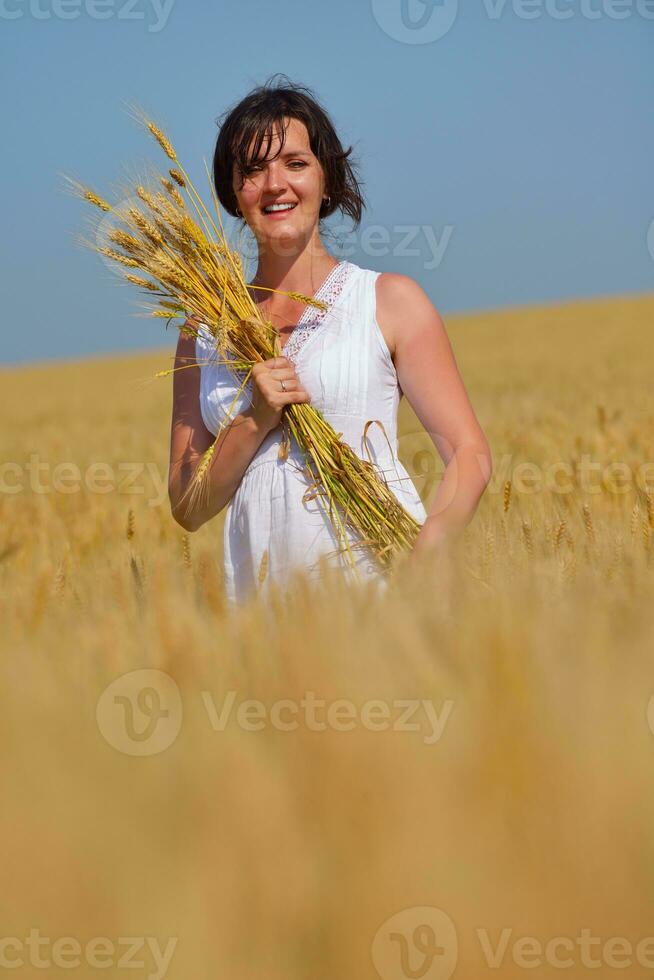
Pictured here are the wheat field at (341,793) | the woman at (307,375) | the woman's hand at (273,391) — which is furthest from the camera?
the woman at (307,375)

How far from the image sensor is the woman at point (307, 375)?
7.58 ft

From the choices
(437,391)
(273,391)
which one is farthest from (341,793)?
(437,391)

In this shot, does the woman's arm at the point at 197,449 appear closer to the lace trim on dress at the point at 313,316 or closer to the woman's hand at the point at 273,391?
the woman's hand at the point at 273,391

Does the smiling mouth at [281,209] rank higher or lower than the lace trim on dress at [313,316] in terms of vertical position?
higher

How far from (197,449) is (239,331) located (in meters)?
0.37

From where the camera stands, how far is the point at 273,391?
7.22 feet

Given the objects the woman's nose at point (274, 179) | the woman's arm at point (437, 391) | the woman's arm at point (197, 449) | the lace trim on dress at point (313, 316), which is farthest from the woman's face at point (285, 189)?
the woman's arm at point (197, 449)

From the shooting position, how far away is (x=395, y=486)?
2371 mm

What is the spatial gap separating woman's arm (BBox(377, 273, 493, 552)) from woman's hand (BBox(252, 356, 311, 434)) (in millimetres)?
248

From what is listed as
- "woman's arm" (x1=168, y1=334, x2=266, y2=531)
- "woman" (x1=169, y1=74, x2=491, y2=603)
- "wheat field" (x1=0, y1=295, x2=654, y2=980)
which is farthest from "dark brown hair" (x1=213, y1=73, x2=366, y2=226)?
"wheat field" (x1=0, y1=295, x2=654, y2=980)

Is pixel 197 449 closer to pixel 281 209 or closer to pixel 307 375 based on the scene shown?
pixel 307 375

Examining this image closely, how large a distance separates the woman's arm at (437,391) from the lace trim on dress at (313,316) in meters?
0.09

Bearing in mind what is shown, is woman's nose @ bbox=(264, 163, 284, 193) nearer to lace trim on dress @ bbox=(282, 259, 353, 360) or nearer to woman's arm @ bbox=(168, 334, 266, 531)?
lace trim on dress @ bbox=(282, 259, 353, 360)

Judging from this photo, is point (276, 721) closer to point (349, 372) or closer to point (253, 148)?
Answer: point (349, 372)
